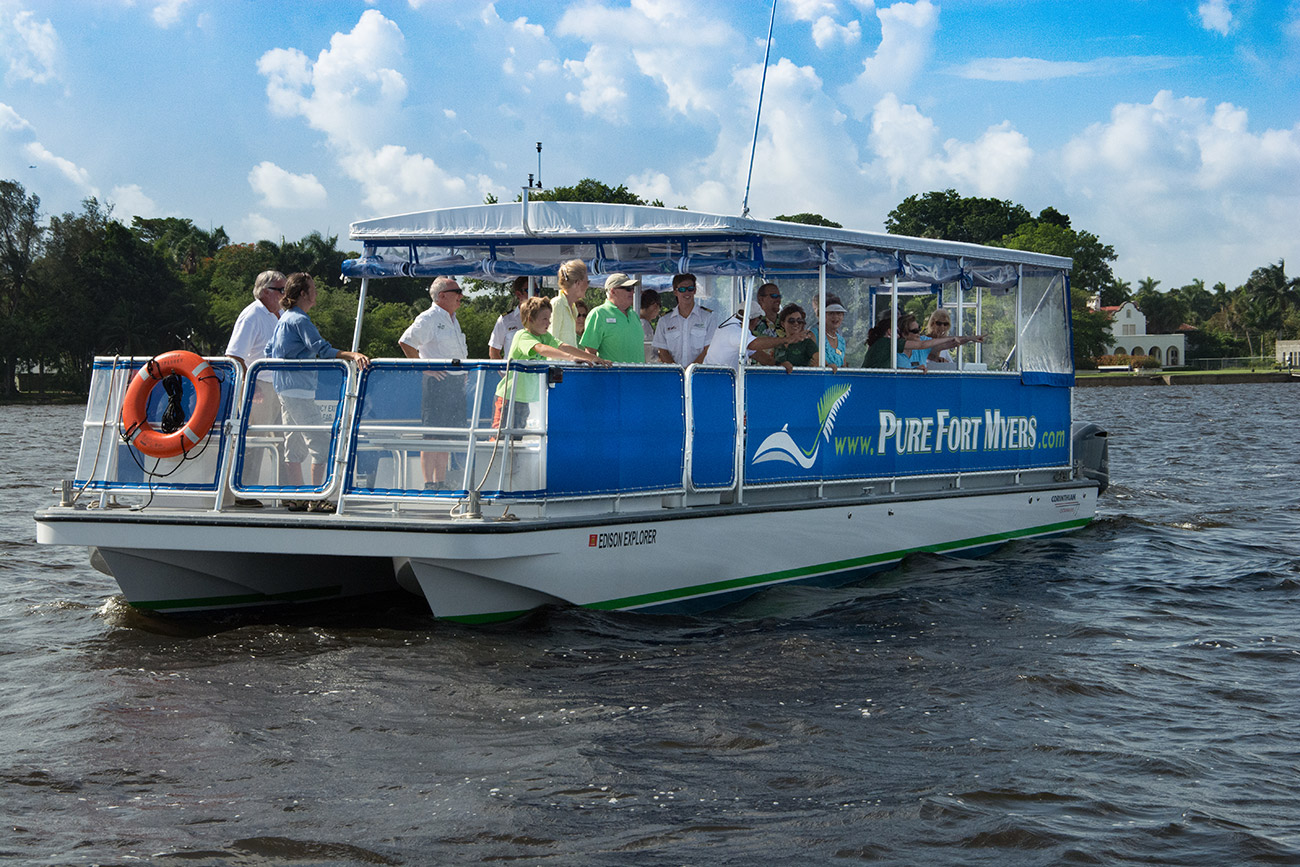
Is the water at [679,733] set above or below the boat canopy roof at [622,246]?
below

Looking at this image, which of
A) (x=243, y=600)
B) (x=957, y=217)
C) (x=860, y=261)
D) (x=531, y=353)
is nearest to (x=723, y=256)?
(x=860, y=261)

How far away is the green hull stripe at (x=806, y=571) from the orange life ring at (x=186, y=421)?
2.99 m

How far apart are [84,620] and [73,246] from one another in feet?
242

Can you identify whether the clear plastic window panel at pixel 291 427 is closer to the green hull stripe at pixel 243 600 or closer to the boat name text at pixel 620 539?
the green hull stripe at pixel 243 600

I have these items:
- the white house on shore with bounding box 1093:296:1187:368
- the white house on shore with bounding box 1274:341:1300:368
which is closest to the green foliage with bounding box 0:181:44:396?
the white house on shore with bounding box 1093:296:1187:368

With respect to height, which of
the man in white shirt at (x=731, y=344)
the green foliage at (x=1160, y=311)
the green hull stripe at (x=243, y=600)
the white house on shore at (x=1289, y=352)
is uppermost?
the green foliage at (x=1160, y=311)

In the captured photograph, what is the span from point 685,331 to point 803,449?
4.70 feet

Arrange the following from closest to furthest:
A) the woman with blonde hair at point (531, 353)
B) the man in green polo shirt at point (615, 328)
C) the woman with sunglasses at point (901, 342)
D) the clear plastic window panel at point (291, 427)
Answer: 1. the woman with blonde hair at point (531, 353)
2. the clear plastic window panel at point (291, 427)
3. the man in green polo shirt at point (615, 328)
4. the woman with sunglasses at point (901, 342)

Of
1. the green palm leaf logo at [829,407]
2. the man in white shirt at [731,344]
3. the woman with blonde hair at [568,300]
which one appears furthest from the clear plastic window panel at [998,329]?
the woman with blonde hair at [568,300]

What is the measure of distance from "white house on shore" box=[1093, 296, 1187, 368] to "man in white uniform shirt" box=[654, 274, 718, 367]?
137 meters

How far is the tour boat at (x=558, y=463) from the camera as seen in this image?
28.4 feet

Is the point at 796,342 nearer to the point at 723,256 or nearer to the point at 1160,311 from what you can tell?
the point at 723,256

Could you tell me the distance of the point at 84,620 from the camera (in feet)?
34.1

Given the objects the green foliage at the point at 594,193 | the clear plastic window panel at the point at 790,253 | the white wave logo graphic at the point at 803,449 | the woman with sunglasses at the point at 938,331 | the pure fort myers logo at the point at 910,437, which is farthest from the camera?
the green foliage at the point at 594,193
